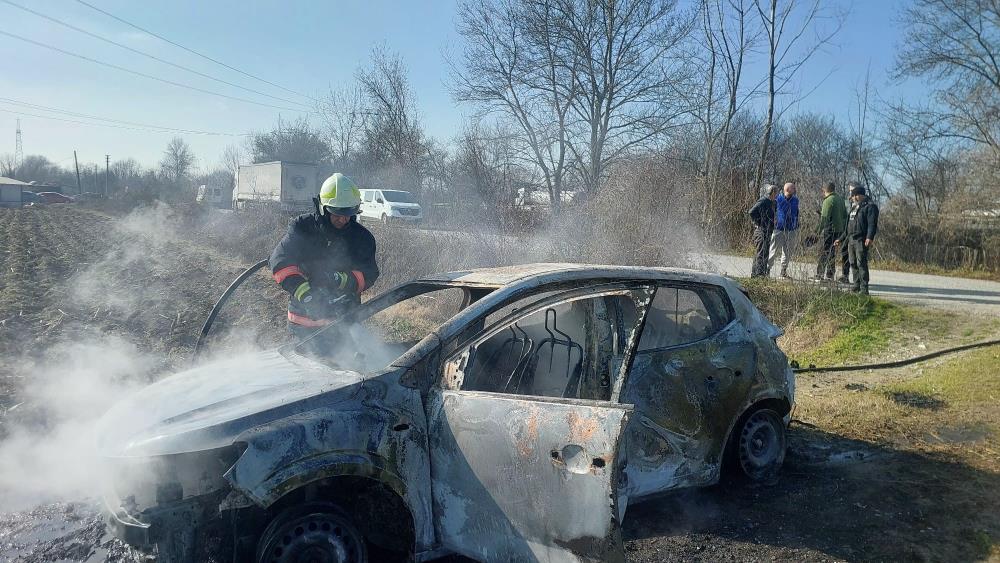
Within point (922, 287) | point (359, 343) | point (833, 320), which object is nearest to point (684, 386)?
point (359, 343)

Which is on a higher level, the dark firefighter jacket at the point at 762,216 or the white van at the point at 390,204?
the white van at the point at 390,204

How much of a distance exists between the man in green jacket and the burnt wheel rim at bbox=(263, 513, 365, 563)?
8969 millimetres

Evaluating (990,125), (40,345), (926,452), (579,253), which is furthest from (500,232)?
(990,125)

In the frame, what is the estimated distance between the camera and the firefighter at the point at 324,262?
4.98 metres

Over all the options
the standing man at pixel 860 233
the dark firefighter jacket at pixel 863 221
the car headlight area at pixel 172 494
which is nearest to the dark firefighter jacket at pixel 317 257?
the car headlight area at pixel 172 494

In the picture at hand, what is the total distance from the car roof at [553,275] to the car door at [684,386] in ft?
0.40

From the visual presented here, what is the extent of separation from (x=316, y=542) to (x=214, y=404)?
2.84 feet

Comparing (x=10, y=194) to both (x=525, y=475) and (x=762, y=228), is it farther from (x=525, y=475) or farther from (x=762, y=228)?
(x=525, y=475)

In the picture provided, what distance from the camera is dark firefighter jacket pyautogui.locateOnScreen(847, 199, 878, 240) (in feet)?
33.5

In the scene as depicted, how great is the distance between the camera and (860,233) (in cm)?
1029

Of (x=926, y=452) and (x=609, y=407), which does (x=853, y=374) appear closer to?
(x=926, y=452)

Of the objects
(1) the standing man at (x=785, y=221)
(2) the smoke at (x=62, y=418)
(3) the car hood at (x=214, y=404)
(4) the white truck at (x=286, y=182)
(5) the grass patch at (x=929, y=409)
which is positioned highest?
(4) the white truck at (x=286, y=182)

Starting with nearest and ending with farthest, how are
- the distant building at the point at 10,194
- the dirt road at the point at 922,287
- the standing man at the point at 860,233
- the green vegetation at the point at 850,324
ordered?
the green vegetation at the point at 850,324 → the dirt road at the point at 922,287 → the standing man at the point at 860,233 → the distant building at the point at 10,194

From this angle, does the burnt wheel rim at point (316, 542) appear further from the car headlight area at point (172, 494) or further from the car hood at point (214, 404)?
the car hood at point (214, 404)
